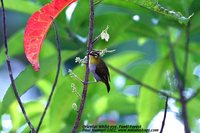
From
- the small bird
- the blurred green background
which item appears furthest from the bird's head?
the blurred green background

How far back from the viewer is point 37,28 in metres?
0.83

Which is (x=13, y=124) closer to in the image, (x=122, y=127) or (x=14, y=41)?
(x=14, y=41)

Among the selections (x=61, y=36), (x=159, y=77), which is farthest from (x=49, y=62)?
(x=159, y=77)

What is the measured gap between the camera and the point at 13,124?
4.95 feet

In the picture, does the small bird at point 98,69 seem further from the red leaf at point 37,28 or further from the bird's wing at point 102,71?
the red leaf at point 37,28

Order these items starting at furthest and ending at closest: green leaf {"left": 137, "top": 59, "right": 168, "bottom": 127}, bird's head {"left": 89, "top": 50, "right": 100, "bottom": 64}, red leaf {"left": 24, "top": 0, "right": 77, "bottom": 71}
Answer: green leaf {"left": 137, "top": 59, "right": 168, "bottom": 127}, red leaf {"left": 24, "top": 0, "right": 77, "bottom": 71}, bird's head {"left": 89, "top": 50, "right": 100, "bottom": 64}

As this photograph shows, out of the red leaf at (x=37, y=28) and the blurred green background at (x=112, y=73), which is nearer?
the red leaf at (x=37, y=28)

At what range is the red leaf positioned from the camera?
2.69ft

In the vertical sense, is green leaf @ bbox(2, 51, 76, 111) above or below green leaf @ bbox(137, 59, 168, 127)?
above

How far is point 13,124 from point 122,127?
66cm

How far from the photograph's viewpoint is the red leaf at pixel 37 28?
2.69 feet

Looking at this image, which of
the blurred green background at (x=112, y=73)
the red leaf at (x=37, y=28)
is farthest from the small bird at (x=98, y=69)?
the blurred green background at (x=112, y=73)

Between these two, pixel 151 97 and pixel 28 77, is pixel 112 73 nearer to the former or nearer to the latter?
pixel 151 97

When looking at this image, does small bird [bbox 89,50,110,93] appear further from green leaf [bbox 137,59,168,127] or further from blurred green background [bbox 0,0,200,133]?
green leaf [bbox 137,59,168,127]
